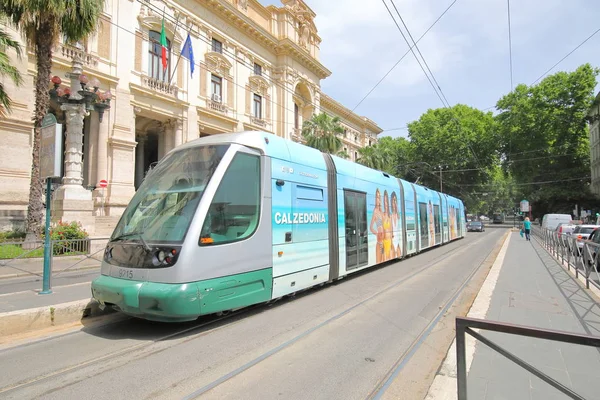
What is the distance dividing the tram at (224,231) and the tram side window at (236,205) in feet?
0.05

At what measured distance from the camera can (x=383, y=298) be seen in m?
7.43

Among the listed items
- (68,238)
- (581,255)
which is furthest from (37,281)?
(581,255)

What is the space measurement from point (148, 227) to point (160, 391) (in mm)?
2406

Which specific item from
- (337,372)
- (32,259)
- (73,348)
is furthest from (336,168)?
(32,259)

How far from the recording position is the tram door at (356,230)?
349 inches

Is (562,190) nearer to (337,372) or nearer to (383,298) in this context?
(383,298)

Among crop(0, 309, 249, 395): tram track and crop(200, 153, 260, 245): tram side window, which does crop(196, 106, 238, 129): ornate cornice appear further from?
crop(0, 309, 249, 395): tram track

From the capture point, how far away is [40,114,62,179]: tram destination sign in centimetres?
647

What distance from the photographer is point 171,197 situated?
5352 millimetres

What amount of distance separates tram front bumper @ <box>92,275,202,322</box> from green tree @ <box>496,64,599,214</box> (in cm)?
4626

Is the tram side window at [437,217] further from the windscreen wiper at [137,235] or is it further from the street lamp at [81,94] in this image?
the street lamp at [81,94]

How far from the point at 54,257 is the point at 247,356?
10828 mm

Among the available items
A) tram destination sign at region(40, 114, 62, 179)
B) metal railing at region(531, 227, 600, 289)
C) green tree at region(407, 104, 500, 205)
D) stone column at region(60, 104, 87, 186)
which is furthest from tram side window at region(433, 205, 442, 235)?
green tree at region(407, 104, 500, 205)

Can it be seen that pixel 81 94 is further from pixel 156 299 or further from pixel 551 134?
pixel 551 134
